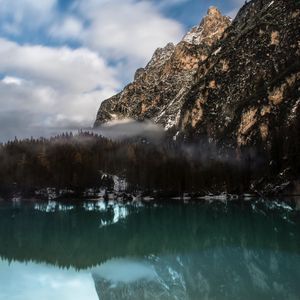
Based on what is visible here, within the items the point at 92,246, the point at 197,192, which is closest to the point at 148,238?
the point at 92,246

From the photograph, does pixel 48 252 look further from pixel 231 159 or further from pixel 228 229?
pixel 231 159

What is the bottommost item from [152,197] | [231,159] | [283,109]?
[152,197]

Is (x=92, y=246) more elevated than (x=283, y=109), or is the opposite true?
(x=283, y=109)

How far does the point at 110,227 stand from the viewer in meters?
83.6

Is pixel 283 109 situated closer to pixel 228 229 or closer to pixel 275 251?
pixel 228 229

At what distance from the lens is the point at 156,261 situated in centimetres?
4775

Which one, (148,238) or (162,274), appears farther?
(148,238)

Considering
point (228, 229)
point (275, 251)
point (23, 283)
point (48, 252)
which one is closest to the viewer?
point (23, 283)

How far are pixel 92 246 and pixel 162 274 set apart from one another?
69.3 ft

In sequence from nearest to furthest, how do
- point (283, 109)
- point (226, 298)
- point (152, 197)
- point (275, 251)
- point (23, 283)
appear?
point (226, 298)
point (23, 283)
point (275, 251)
point (283, 109)
point (152, 197)

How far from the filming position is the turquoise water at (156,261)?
111 feet

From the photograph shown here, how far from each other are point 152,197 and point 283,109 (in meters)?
71.1

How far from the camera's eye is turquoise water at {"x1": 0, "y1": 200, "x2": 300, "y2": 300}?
3397 centimetres

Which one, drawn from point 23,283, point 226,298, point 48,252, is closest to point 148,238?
point 48,252
